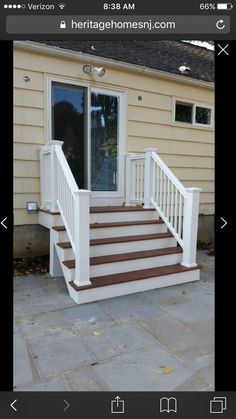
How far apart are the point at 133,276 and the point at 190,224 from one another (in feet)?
3.19

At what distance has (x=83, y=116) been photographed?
167 inches

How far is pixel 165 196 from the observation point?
152 inches

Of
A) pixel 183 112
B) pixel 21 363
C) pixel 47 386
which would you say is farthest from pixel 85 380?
pixel 183 112

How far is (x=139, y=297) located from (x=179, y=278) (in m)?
0.65

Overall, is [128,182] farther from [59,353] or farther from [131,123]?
[59,353]

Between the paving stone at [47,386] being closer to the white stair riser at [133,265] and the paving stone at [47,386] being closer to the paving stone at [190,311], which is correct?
the paving stone at [190,311]

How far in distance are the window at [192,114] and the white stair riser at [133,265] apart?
2740 mm

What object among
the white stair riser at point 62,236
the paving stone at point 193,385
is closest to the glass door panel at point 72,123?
the white stair riser at point 62,236

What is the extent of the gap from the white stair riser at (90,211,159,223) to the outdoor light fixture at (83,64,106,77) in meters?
2.07

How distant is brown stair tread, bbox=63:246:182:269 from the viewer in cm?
299

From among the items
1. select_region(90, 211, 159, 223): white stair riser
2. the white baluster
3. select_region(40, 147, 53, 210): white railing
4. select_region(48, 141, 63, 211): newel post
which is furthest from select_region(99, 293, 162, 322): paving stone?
the white baluster
